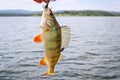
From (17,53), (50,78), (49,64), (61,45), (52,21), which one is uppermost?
(52,21)

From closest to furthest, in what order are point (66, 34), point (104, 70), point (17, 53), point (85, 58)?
point (66, 34)
point (104, 70)
point (85, 58)
point (17, 53)

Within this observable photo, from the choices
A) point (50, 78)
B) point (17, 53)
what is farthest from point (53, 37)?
point (17, 53)

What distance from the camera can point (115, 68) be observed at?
27.8 metres

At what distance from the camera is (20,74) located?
24.9 m

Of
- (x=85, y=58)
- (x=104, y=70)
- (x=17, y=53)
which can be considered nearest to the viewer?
(x=104, y=70)

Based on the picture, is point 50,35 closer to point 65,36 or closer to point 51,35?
point 51,35

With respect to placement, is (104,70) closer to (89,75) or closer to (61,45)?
(89,75)

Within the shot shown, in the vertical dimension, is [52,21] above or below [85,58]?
above

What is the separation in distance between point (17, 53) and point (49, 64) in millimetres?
34058

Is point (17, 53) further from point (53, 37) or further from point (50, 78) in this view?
point (53, 37)

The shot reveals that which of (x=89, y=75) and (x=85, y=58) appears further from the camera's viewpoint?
(x=85, y=58)

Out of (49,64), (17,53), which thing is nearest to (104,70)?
(17,53)

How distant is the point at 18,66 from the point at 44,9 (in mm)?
26154

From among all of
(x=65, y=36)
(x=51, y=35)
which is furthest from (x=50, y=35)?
(x=65, y=36)
